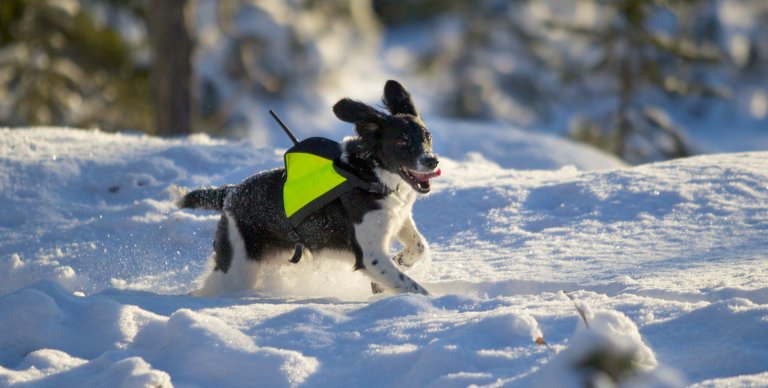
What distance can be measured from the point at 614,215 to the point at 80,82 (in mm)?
15885

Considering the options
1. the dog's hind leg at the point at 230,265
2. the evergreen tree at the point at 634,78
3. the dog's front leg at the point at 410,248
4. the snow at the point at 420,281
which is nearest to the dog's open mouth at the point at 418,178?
the dog's front leg at the point at 410,248

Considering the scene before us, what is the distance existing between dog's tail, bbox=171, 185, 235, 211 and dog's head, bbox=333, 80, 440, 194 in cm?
123

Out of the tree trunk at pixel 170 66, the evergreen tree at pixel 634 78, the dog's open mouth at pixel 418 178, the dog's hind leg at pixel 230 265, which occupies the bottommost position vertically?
the dog's hind leg at pixel 230 265

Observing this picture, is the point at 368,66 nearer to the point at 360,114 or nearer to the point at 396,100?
the point at 396,100

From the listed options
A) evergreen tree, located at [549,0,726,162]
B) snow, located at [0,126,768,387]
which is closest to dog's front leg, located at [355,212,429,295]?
snow, located at [0,126,768,387]

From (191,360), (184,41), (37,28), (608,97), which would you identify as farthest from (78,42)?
(191,360)

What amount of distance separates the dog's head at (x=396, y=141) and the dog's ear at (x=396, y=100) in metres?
0.12

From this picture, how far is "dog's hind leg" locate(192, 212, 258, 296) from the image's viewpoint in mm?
6008

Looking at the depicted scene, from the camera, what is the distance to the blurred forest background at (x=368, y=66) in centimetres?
1855

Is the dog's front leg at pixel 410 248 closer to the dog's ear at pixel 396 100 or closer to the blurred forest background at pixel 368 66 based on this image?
the dog's ear at pixel 396 100

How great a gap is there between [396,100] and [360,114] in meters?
0.37

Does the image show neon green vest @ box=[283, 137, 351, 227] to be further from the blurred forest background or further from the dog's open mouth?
the blurred forest background

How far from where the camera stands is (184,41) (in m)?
13.2

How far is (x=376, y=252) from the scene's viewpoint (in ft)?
18.5
